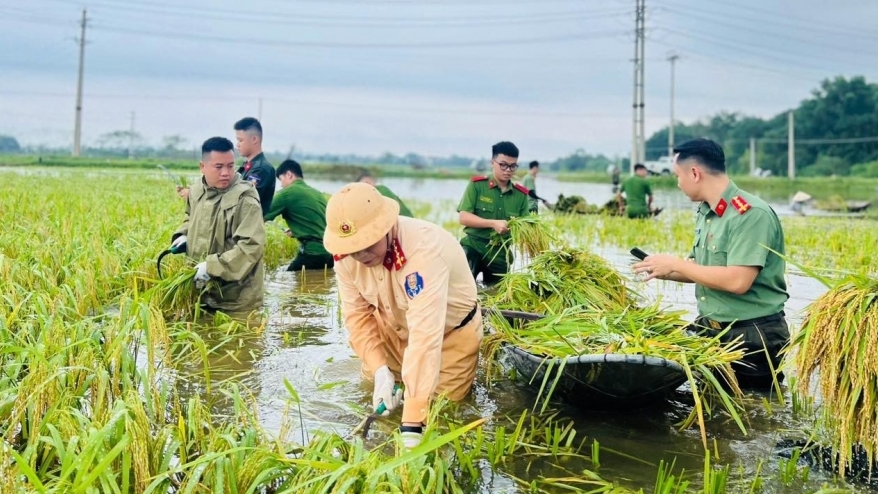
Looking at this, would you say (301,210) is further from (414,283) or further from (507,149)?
(414,283)

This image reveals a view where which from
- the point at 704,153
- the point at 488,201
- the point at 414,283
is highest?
the point at 704,153

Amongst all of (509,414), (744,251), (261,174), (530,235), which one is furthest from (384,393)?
(261,174)

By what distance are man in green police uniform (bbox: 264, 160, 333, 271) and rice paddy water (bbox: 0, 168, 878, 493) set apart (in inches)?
56.2

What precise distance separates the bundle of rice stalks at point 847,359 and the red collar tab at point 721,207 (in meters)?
1.06

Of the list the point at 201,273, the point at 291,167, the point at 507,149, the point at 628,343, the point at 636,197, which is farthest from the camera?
the point at 636,197

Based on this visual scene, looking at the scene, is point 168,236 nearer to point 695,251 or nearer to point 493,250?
point 493,250

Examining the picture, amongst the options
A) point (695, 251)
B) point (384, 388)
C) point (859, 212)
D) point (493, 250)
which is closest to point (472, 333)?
point (384, 388)

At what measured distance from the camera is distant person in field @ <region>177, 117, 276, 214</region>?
7078 mm

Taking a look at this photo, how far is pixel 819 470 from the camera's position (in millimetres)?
3316

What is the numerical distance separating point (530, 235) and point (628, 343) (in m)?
2.85

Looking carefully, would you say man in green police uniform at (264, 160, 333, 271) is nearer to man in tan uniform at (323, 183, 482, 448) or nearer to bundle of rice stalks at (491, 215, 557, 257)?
bundle of rice stalks at (491, 215, 557, 257)

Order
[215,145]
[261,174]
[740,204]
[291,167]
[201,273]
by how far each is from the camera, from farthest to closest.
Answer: [291,167] < [261,174] < [215,145] < [201,273] < [740,204]

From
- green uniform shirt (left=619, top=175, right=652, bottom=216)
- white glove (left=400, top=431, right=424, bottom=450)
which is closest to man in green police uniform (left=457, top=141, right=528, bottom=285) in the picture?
white glove (left=400, top=431, right=424, bottom=450)

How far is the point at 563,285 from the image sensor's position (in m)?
4.91
